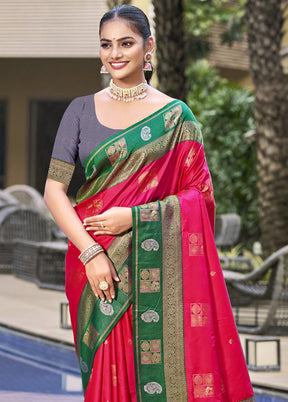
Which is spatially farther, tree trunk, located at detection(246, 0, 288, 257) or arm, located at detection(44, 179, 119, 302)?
tree trunk, located at detection(246, 0, 288, 257)

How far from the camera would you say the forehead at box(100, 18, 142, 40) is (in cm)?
253

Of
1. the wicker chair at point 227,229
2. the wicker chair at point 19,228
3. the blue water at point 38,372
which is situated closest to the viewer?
the blue water at point 38,372

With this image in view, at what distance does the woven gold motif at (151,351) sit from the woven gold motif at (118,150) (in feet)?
1.85

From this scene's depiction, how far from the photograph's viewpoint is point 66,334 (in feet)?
20.7

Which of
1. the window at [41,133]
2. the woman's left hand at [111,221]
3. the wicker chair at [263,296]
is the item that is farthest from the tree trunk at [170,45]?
the window at [41,133]

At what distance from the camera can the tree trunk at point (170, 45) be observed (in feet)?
29.2

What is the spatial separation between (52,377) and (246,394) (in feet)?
10.1

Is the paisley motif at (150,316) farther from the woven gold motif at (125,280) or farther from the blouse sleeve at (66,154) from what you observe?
the blouse sleeve at (66,154)

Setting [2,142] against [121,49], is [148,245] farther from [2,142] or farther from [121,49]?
[2,142]

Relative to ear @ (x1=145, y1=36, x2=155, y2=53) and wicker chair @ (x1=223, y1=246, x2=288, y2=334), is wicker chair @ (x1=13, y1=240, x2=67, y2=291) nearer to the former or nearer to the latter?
wicker chair @ (x1=223, y1=246, x2=288, y2=334)

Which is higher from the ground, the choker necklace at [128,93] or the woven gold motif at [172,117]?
the choker necklace at [128,93]

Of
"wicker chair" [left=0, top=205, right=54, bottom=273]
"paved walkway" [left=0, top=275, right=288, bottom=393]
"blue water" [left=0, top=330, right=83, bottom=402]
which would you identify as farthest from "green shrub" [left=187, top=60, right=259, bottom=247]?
"blue water" [left=0, top=330, right=83, bottom=402]

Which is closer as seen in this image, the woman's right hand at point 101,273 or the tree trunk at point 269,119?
the woman's right hand at point 101,273

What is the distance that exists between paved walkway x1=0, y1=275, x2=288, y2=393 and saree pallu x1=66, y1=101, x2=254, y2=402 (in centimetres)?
230
